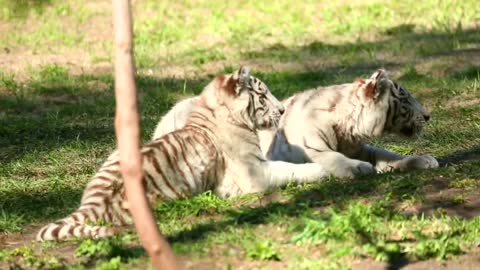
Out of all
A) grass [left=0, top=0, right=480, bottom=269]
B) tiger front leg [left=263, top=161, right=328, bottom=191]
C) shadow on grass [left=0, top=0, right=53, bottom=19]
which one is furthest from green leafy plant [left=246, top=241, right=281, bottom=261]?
shadow on grass [left=0, top=0, right=53, bottom=19]

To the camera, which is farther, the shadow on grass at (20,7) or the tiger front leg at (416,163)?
the shadow on grass at (20,7)

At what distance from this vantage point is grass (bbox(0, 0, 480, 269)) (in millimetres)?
5469

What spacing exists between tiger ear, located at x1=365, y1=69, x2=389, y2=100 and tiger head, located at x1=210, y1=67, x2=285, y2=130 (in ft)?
2.21

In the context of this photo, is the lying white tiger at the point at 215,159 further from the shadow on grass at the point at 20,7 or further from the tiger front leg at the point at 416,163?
the shadow on grass at the point at 20,7

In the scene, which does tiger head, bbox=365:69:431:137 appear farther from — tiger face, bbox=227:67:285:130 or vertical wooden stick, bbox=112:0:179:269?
vertical wooden stick, bbox=112:0:179:269

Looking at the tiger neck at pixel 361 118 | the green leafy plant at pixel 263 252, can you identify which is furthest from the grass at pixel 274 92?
the tiger neck at pixel 361 118

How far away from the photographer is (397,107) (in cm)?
771

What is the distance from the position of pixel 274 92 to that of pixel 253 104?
12.5 feet

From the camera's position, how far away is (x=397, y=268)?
5156mm

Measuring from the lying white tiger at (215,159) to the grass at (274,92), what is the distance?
211 millimetres

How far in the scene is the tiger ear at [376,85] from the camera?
7.53 m

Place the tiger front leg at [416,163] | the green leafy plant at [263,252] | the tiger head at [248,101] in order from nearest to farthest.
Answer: the green leafy plant at [263,252]
the tiger head at [248,101]
the tiger front leg at [416,163]

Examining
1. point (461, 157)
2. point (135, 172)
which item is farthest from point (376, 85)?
point (135, 172)

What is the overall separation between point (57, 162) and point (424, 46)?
595 centimetres
